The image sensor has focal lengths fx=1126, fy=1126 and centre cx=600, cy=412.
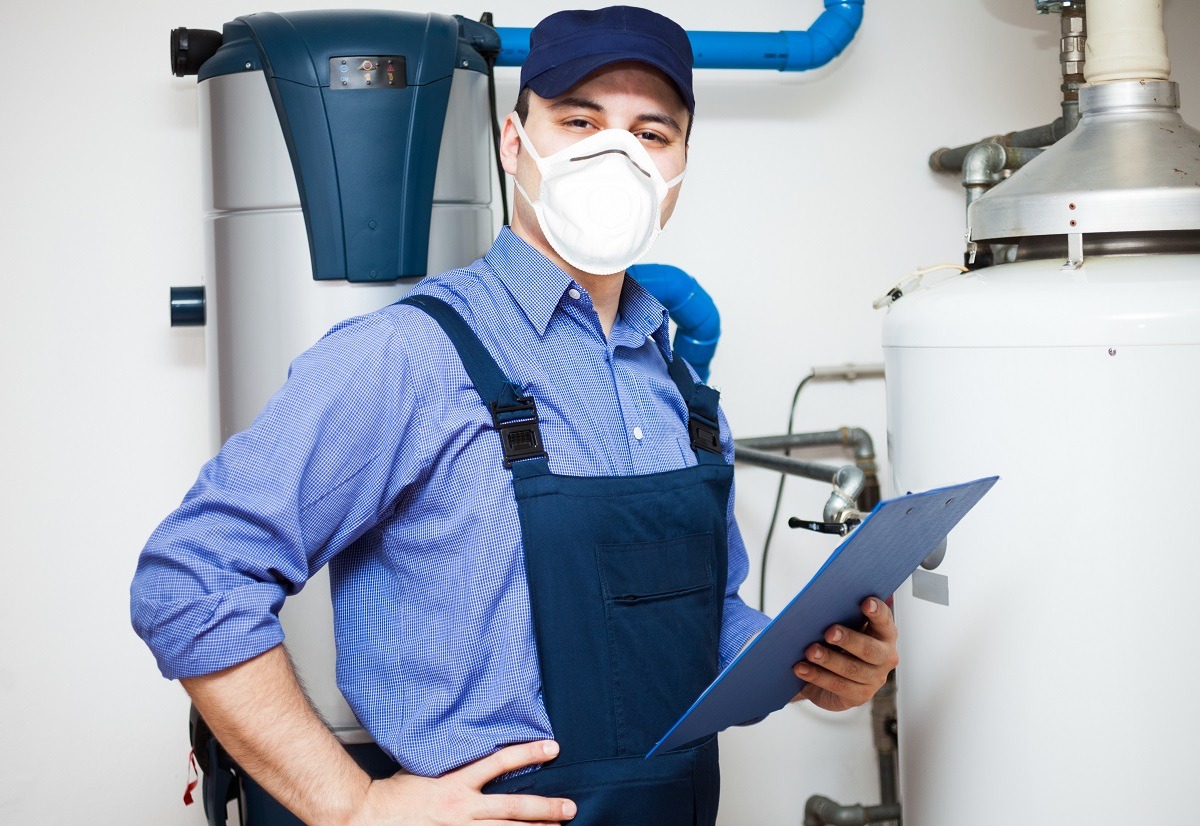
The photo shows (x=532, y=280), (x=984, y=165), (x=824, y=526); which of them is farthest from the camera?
(x=984, y=165)

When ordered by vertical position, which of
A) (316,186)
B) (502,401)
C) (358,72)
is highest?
(358,72)

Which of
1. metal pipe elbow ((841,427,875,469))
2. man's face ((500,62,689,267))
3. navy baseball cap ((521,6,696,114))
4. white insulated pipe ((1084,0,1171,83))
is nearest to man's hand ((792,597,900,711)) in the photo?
man's face ((500,62,689,267))

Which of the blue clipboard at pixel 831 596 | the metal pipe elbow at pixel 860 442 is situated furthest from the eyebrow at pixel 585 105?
the metal pipe elbow at pixel 860 442

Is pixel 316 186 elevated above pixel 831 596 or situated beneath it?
elevated above

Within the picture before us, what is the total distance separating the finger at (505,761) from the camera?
0.91m

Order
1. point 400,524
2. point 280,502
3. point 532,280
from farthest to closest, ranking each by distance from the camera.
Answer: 1. point 532,280
2. point 400,524
3. point 280,502

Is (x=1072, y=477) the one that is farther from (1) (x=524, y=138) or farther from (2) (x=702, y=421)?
(1) (x=524, y=138)

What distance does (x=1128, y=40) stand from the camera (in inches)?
51.4

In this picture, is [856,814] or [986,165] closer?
[986,165]

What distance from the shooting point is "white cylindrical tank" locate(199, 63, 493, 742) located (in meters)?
1.36

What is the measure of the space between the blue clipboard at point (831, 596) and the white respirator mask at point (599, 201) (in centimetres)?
37

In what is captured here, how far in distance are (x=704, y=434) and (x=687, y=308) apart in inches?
26.4

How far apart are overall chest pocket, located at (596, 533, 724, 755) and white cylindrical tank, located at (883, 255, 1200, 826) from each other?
355 mm

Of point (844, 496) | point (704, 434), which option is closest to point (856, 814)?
point (844, 496)
